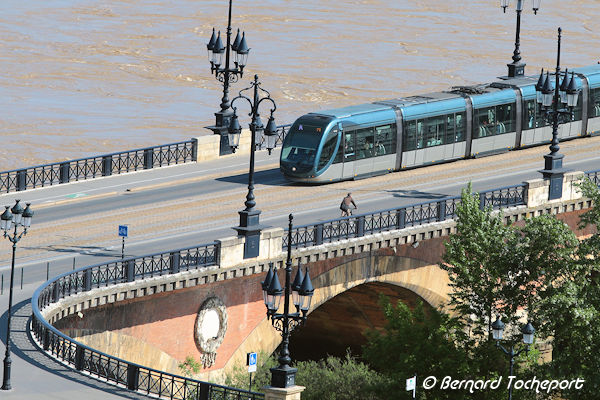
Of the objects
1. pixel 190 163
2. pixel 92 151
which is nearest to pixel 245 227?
pixel 190 163

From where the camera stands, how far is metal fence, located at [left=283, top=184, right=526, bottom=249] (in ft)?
141

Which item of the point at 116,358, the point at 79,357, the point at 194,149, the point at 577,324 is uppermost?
the point at 194,149

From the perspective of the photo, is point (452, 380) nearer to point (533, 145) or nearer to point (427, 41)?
point (533, 145)

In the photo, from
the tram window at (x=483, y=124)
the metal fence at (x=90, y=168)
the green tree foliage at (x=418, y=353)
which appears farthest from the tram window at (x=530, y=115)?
the green tree foliage at (x=418, y=353)

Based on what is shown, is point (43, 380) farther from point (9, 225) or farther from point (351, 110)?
point (351, 110)

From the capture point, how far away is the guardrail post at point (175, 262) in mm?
39594

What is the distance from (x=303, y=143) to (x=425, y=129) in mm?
5639

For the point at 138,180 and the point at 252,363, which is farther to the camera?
the point at 138,180

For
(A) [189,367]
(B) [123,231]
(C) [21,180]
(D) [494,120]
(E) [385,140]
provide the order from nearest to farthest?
(B) [123,231] → (A) [189,367] → (C) [21,180] → (E) [385,140] → (D) [494,120]

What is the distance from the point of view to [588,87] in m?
59.1

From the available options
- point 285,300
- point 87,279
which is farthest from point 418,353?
point 285,300

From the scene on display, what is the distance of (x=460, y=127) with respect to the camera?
54.9 metres

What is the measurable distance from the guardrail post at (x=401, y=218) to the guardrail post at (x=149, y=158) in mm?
10969

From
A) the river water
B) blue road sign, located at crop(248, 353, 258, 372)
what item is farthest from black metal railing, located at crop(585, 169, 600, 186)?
the river water
